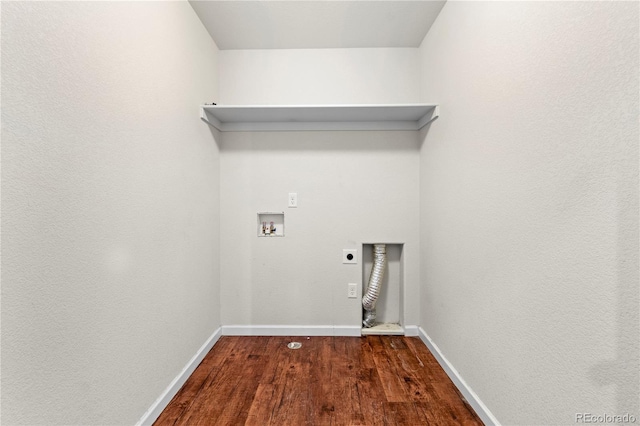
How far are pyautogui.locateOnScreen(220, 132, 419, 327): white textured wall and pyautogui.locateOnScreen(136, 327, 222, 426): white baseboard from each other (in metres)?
0.37

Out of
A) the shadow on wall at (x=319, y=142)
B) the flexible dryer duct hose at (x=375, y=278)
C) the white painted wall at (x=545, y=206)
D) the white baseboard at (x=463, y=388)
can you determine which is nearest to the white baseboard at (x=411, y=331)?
the white baseboard at (x=463, y=388)

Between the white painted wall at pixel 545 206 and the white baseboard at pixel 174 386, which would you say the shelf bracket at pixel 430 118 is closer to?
the white painted wall at pixel 545 206

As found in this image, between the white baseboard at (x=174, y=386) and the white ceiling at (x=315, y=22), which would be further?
the white ceiling at (x=315, y=22)

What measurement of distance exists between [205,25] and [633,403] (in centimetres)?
294

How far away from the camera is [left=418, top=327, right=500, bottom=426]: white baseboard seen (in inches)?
57.5

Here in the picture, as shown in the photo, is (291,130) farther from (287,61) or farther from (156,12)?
(156,12)

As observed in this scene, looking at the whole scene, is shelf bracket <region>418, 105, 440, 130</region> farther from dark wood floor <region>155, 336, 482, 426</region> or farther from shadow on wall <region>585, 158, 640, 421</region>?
dark wood floor <region>155, 336, 482, 426</region>

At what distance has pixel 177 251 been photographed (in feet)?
5.82

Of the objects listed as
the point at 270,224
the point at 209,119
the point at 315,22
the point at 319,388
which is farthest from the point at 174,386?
the point at 315,22

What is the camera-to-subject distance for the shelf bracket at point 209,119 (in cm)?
213

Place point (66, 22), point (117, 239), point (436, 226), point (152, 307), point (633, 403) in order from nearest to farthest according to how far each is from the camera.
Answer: point (633, 403) < point (66, 22) < point (117, 239) < point (152, 307) < point (436, 226)

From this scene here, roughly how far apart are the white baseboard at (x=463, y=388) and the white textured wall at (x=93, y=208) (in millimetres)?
1726

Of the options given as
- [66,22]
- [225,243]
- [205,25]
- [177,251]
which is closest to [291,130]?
[205,25]

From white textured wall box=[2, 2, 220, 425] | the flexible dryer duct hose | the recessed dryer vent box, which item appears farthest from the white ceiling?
the flexible dryer duct hose
